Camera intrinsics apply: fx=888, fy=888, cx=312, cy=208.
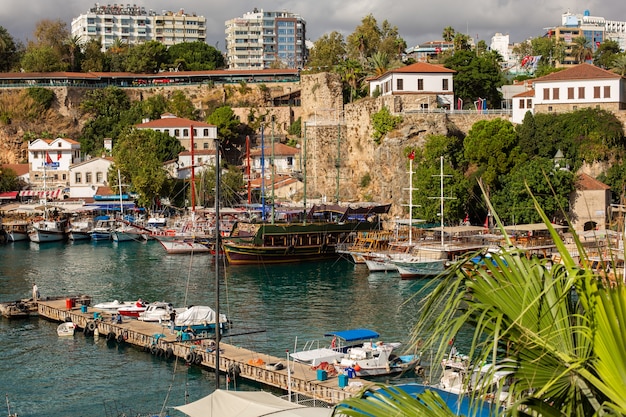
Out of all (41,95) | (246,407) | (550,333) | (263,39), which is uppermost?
(263,39)

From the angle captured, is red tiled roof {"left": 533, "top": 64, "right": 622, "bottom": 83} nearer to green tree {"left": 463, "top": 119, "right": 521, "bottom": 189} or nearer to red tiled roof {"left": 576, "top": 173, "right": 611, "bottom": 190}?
green tree {"left": 463, "top": 119, "right": 521, "bottom": 189}

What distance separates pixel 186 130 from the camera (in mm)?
94875

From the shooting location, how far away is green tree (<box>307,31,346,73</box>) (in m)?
102

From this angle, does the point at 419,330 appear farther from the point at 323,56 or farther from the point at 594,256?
the point at 323,56

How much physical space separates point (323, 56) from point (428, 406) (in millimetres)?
99136

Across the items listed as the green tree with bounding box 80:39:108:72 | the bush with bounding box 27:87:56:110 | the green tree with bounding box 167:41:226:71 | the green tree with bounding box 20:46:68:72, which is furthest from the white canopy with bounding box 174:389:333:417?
the green tree with bounding box 167:41:226:71

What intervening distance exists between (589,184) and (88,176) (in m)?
51.3

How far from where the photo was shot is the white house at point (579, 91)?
64188mm

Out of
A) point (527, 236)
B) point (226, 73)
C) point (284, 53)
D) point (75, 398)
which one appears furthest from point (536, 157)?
point (284, 53)

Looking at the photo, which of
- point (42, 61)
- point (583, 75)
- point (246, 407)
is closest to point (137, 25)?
point (42, 61)

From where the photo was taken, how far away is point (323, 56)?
104 m

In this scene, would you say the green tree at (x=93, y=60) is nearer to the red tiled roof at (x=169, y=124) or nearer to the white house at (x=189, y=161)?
the red tiled roof at (x=169, y=124)

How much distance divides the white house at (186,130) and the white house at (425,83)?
28085 millimetres

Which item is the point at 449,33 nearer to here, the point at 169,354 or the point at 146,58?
the point at 146,58
